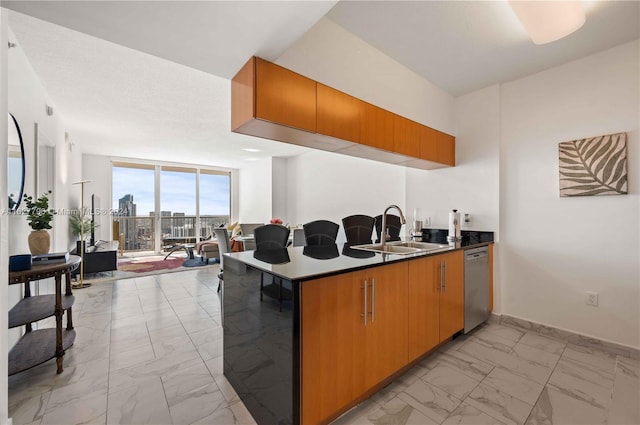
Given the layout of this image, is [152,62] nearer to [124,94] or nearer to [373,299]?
[124,94]

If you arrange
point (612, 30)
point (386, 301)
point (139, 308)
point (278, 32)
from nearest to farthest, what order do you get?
point (278, 32)
point (386, 301)
point (612, 30)
point (139, 308)

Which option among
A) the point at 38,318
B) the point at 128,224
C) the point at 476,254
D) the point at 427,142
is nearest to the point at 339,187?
the point at 427,142

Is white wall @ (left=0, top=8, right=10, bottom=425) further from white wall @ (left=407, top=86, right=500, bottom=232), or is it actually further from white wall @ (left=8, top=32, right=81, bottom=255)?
white wall @ (left=407, top=86, right=500, bottom=232)

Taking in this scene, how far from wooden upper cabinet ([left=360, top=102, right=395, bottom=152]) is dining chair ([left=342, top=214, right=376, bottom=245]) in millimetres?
959

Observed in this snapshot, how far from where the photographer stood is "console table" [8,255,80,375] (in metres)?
1.77

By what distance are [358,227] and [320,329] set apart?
192cm

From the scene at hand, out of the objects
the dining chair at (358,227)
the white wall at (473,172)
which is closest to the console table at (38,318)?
the dining chair at (358,227)

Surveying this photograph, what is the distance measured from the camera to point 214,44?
1.54 meters

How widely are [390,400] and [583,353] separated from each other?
192 cm

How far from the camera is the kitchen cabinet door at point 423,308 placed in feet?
6.20

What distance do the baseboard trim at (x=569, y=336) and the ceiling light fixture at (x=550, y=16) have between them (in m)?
2.54

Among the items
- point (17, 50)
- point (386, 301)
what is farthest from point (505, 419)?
point (17, 50)

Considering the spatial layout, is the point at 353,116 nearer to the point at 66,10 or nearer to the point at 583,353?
the point at 66,10

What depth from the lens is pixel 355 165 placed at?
5.07 meters
